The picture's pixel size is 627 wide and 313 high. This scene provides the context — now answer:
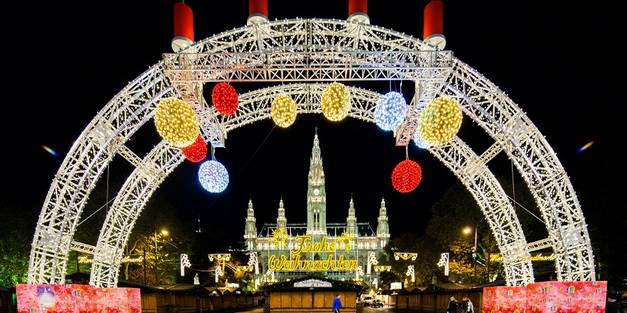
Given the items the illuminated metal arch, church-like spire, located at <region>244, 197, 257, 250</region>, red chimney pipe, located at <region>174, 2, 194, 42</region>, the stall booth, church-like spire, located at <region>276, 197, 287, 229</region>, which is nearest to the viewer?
red chimney pipe, located at <region>174, 2, 194, 42</region>

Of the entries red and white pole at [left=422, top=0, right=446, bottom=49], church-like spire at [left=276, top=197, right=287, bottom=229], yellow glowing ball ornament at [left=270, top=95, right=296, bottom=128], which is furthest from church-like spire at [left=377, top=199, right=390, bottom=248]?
yellow glowing ball ornament at [left=270, top=95, right=296, bottom=128]

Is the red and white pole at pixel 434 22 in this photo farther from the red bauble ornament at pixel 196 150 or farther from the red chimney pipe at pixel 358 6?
the red bauble ornament at pixel 196 150

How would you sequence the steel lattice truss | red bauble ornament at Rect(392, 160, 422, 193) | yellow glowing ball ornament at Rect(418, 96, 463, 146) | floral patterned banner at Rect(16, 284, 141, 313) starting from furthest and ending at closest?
floral patterned banner at Rect(16, 284, 141, 313), red bauble ornament at Rect(392, 160, 422, 193), the steel lattice truss, yellow glowing ball ornament at Rect(418, 96, 463, 146)

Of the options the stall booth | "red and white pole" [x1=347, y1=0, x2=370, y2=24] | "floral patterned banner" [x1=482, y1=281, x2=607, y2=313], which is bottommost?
the stall booth

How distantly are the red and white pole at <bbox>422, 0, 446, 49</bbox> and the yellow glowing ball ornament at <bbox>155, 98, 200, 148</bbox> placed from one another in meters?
6.13

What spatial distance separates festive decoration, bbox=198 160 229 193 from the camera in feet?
44.4

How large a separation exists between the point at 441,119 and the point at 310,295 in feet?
73.7

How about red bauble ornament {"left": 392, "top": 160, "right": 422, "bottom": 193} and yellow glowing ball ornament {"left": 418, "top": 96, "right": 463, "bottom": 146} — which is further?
red bauble ornament {"left": 392, "top": 160, "right": 422, "bottom": 193}

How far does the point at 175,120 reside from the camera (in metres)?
10.9

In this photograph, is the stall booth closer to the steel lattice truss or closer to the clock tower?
the steel lattice truss

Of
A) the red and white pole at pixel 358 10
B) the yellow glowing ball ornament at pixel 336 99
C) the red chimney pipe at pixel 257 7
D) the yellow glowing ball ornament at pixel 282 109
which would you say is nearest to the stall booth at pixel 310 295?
the yellow glowing ball ornament at pixel 282 109

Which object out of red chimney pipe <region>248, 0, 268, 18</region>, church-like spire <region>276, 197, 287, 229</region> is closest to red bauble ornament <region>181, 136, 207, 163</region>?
red chimney pipe <region>248, 0, 268, 18</region>

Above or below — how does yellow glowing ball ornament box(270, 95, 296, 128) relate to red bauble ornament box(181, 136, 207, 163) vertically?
above

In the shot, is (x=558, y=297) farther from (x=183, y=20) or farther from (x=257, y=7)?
(x=183, y=20)
